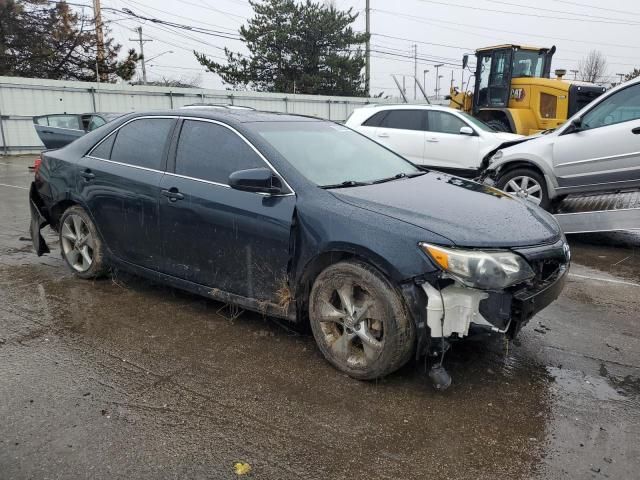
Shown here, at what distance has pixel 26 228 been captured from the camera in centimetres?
755

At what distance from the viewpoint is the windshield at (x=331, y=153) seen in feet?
12.4

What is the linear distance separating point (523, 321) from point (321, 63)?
3814 centimetres

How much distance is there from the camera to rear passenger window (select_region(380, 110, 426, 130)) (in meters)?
10.2

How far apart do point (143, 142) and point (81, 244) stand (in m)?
1.23

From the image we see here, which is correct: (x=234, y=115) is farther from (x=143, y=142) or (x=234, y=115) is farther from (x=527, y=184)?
(x=527, y=184)

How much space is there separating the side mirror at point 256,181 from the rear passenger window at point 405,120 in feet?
23.6

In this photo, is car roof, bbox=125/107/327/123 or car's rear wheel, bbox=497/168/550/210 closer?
car roof, bbox=125/107/327/123

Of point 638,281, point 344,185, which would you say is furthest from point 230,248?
point 638,281

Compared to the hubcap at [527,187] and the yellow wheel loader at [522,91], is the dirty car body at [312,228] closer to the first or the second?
the hubcap at [527,187]

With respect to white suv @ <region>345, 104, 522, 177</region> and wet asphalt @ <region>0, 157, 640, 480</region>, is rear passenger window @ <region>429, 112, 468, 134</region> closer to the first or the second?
white suv @ <region>345, 104, 522, 177</region>

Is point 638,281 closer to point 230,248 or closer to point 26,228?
point 230,248

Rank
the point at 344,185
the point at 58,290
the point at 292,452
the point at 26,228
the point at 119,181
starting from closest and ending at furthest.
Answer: the point at 292,452 → the point at 344,185 → the point at 119,181 → the point at 58,290 → the point at 26,228

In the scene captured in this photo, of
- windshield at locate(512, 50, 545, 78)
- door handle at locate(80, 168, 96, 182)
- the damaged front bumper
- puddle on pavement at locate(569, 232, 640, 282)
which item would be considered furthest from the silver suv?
windshield at locate(512, 50, 545, 78)

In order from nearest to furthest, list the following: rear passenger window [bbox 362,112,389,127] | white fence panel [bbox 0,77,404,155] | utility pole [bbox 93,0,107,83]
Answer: rear passenger window [bbox 362,112,389,127]
white fence panel [bbox 0,77,404,155]
utility pole [bbox 93,0,107,83]
